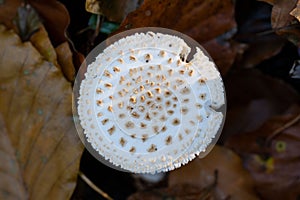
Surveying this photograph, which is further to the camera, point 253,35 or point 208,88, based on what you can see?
point 253,35

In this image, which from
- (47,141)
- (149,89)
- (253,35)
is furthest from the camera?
(253,35)

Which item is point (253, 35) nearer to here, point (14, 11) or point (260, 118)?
point (260, 118)

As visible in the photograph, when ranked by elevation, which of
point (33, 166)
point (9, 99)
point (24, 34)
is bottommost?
point (33, 166)

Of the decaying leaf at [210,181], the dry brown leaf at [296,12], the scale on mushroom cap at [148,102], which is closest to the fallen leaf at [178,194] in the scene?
the decaying leaf at [210,181]

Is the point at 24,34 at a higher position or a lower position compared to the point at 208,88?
lower

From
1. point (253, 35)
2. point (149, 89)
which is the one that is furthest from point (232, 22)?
point (149, 89)

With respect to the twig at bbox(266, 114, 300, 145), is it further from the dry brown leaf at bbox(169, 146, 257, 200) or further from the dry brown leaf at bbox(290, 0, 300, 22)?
the dry brown leaf at bbox(290, 0, 300, 22)

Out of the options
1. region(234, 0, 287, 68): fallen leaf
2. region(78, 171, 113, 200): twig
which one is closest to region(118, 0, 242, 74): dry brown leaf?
region(234, 0, 287, 68): fallen leaf
